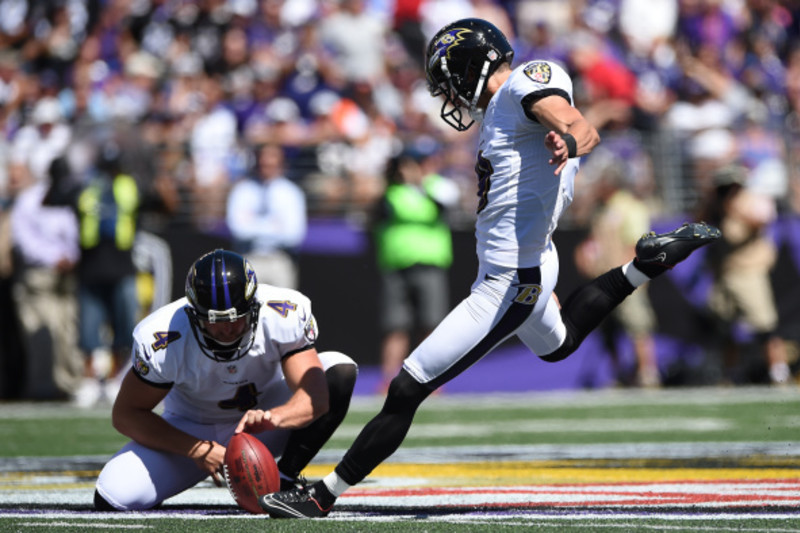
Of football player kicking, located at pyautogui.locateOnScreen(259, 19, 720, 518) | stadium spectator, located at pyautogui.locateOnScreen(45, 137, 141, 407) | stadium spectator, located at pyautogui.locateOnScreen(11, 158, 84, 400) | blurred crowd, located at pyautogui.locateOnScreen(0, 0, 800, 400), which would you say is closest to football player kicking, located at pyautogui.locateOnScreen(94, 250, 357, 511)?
football player kicking, located at pyautogui.locateOnScreen(259, 19, 720, 518)

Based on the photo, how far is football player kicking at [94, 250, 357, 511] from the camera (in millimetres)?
4969

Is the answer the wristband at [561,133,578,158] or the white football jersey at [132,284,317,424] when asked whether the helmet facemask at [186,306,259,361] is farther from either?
the wristband at [561,133,578,158]

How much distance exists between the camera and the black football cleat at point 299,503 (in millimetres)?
4676

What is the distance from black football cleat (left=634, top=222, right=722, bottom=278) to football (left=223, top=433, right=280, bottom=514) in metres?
1.78

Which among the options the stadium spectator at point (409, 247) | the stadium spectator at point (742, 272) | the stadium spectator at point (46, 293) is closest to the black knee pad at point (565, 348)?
the stadium spectator at point (409, 247)

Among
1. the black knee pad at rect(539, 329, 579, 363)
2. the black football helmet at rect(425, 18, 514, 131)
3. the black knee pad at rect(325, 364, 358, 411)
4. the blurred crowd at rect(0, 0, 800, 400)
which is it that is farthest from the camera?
the blurred crowd at rect(0, 0, 800, 400)

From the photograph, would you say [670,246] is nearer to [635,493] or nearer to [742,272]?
[635,493]

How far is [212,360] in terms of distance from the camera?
515 cm

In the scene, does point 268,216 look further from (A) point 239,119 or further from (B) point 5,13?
(B) point 5,13

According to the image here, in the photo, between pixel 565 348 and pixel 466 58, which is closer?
pixel 466 58

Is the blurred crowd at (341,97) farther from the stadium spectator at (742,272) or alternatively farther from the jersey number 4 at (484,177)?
the jersey number 4 at (484,177)

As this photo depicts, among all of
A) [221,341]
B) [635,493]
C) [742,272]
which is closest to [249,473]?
[221,341]

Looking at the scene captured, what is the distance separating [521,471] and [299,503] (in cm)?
192

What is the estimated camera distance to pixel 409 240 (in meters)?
11.6
